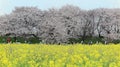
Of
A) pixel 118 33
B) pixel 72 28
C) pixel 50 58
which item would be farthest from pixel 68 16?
pixel 50 58

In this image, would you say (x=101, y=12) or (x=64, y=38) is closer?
(x=64, y=38)

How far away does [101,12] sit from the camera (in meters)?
49.7

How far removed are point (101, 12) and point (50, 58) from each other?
3968 centimetres

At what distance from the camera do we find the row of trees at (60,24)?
47062 millimetres

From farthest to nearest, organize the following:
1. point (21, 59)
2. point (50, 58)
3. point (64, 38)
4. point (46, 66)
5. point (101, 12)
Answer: point (101, 12)
point (64, 38)
point (50, 58)
point (21, 59)
point (46, 66)

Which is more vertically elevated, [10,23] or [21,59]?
[21,59]

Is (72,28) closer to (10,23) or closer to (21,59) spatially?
(10,23)

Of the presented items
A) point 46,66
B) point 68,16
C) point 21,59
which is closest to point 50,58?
point 21,59

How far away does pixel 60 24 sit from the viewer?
157 feet

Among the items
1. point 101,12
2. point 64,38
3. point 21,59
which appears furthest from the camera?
point 101,12

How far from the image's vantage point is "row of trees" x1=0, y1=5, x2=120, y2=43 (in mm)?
47062

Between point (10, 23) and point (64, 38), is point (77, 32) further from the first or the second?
point (10, 23)

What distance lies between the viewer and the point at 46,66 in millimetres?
8109

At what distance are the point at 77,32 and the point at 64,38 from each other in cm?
215
